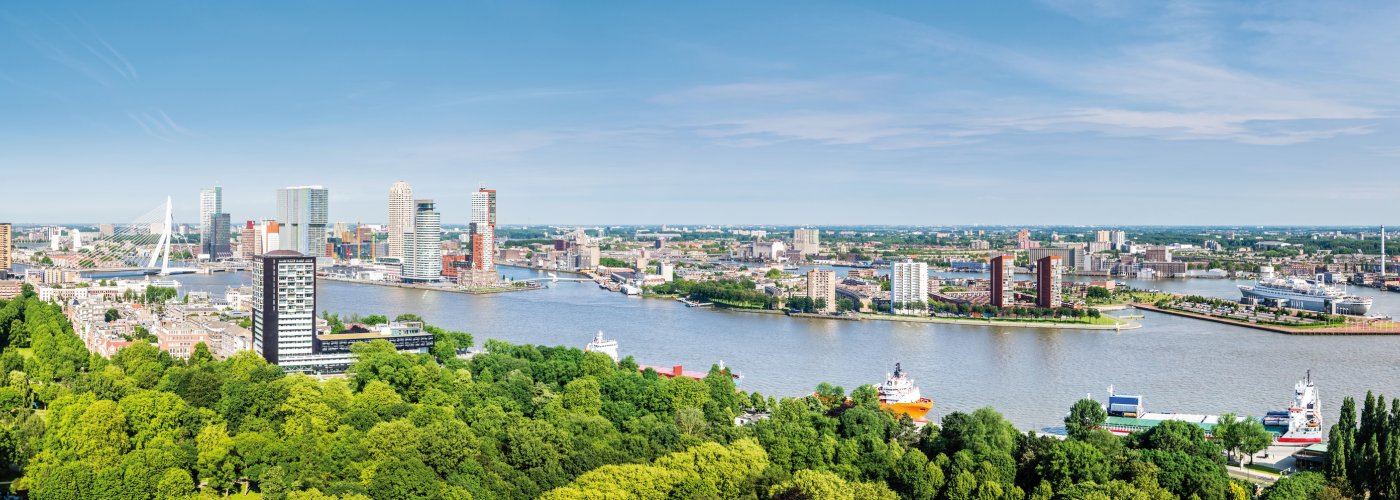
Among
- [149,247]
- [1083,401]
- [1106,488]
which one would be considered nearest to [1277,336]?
[1083,401]

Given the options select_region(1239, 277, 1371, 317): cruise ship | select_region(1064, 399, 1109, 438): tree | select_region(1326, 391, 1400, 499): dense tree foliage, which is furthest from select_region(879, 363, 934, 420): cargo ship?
select_region(1239, 277, 1371, 317): cruise ship

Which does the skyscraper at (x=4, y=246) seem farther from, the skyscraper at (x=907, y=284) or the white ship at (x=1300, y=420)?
the white ship at (x=1300, y=420)

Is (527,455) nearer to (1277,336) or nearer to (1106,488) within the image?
(1106,488)

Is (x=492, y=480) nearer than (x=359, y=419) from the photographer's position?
Yes

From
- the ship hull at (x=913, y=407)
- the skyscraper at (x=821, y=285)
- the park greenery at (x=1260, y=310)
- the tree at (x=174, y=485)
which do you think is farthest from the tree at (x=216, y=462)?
the park greenery at (x=1260, y=310)

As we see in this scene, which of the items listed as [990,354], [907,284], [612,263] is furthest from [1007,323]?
[612,263]

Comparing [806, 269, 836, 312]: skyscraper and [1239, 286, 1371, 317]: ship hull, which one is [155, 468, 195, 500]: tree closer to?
[806, 269, 836, 312]: skyscraper

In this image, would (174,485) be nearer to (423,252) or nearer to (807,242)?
(423,252)
